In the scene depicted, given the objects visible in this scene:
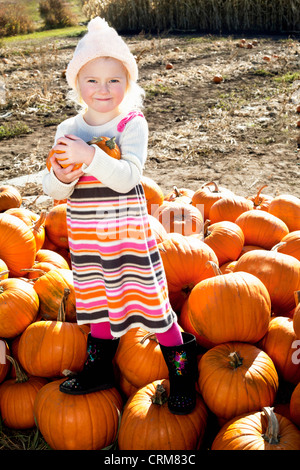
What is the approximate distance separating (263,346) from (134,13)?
18.5 meters

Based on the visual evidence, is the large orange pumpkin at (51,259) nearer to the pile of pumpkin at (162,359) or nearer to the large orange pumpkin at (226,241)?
the pile of pumpkin at (162,359)

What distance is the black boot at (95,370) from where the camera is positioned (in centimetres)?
231

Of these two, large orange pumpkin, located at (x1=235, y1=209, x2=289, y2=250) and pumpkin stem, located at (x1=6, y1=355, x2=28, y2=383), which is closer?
pumpkin stem, located at (x1=6, y1=355, x2=28, y2=383)

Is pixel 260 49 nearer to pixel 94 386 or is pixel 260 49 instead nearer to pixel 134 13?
pixel 134 13

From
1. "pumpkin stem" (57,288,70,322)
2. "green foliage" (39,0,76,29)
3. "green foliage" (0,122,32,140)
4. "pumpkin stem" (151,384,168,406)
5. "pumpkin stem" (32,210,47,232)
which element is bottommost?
"pumpkin stem" (151,384,168,406)

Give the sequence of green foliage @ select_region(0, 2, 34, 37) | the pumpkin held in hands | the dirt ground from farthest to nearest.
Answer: green foliage @ select_region(0, 2, 34, 37) < the dirt ground < the pumpkin held in hands

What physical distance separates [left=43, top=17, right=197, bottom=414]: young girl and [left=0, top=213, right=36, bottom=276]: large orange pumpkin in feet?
3.22

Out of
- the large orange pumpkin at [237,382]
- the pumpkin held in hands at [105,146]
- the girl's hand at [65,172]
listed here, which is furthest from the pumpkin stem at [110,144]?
the large orange pumpkin at [237,382]

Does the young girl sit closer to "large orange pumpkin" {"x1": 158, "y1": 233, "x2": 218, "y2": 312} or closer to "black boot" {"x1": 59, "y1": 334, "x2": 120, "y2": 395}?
"black boot" {"x1": 59, "y1": 334, "x2": 120, "y2": 395}

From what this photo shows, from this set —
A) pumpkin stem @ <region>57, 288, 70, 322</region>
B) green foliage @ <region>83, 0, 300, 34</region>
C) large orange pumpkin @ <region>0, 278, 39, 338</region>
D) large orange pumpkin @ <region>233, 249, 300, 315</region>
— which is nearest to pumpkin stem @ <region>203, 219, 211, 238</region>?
large orange pumpkin @ <region>233, 249, 300, 315</region>

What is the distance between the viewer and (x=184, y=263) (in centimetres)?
276

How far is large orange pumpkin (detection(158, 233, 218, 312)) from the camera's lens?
2758 mm

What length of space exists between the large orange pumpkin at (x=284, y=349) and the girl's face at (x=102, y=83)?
1346mm
